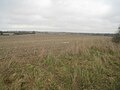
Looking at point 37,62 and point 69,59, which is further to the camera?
point 69,59

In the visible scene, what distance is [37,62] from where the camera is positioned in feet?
29.9

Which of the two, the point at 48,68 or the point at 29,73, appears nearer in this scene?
the point at 29,73

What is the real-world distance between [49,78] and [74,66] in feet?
6.13

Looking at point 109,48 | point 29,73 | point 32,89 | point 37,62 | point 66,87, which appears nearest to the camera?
point 32,89

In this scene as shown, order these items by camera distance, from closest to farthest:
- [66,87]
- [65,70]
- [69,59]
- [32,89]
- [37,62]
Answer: [32,89]
[66,87]
[65,70]
[37,62]
[69,59]

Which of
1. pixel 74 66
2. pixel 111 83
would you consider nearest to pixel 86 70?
pixel 74 66

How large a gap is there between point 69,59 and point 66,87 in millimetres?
3144

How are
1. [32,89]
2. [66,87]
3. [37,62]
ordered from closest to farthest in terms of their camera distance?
[32,89], [66,87], [37,62]

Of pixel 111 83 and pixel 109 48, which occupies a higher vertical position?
pixel 109 48

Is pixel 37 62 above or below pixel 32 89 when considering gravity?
above

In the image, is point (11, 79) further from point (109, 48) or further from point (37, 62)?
point (109, 48)

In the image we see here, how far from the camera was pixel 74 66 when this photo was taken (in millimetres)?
8906

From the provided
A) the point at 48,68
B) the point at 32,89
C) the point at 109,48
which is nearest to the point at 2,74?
the point at 32,89

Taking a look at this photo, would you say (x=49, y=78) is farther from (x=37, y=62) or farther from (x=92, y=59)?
(x=92, y=59)
